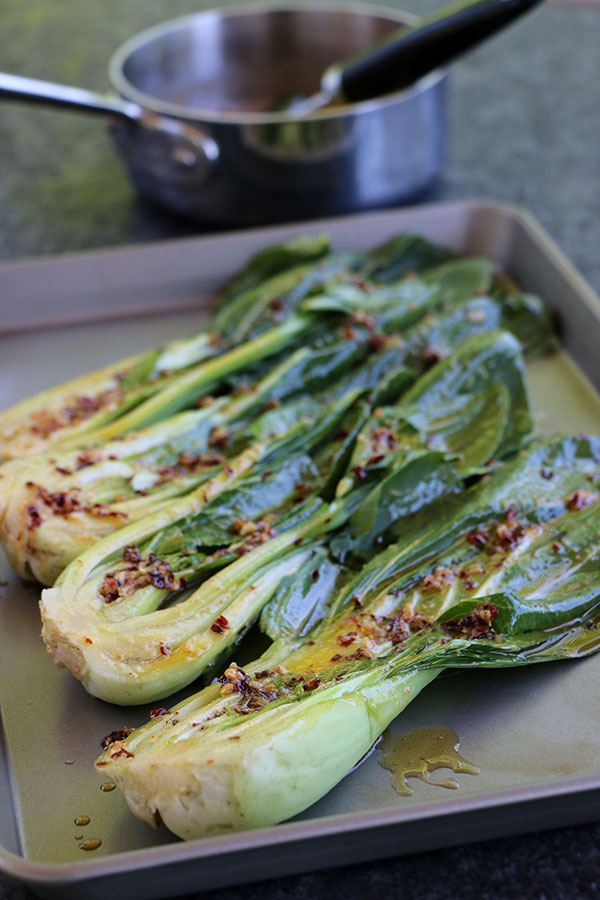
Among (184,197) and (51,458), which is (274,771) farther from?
(184,197)

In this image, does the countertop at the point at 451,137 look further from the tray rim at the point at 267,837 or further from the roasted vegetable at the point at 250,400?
the tray rim at the point at 267,837

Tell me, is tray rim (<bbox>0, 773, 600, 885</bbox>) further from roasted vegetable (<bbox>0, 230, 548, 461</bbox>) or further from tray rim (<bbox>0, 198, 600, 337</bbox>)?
tray rim (<bbox>0, 198, 600, 337</bbox>)

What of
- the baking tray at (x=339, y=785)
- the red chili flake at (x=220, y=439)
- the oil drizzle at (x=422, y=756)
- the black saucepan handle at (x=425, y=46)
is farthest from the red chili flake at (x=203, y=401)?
the black saucepan handle at (x=425, y=46)

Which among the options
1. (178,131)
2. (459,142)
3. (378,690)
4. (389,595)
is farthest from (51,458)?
(459,142)

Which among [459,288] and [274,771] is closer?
[274,771]

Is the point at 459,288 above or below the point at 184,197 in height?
below

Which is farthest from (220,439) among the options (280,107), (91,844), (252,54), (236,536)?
(252,54)

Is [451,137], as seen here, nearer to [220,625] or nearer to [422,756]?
[220,625]
